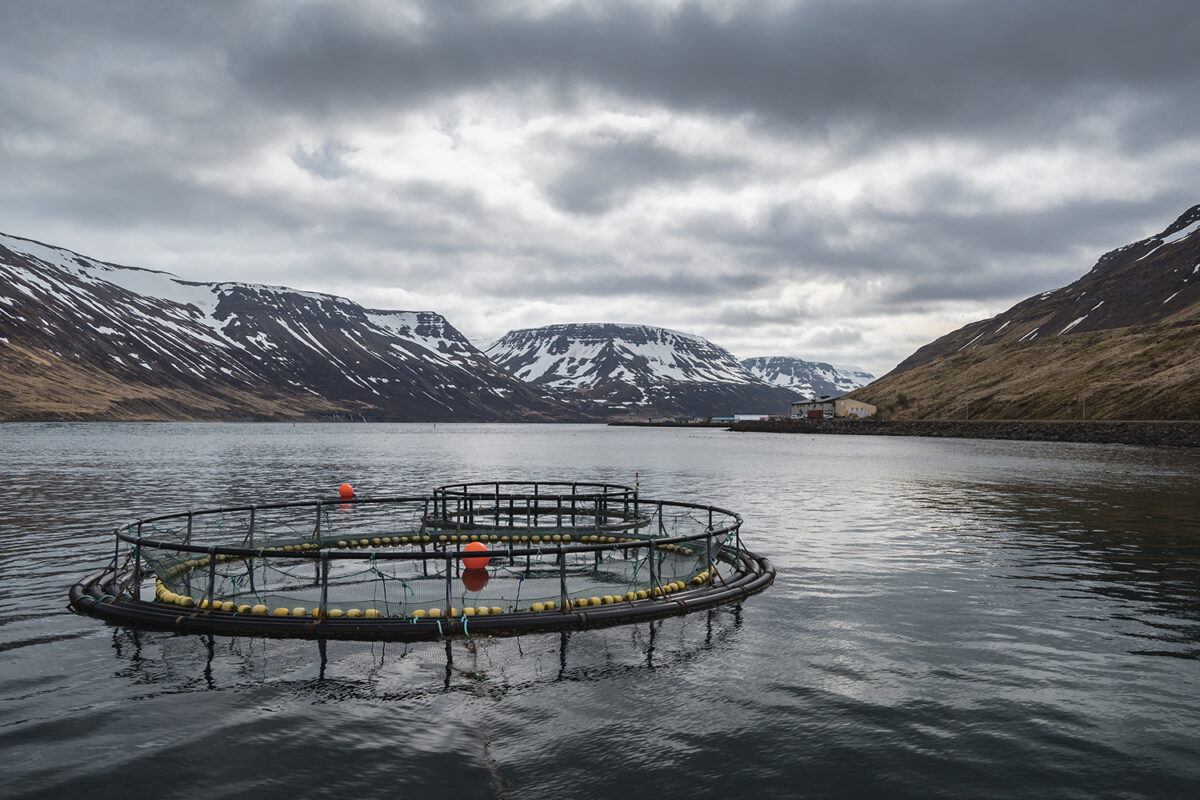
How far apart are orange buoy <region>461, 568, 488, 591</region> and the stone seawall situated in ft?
410

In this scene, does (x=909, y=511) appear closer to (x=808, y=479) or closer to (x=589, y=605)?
(x=808, y=479)

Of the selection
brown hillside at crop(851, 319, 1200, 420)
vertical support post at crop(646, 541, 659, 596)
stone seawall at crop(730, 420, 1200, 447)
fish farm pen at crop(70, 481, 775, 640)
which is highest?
brown hillside at crop(851, 319, 1200, 420)

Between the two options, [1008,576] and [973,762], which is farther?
[1008,576]

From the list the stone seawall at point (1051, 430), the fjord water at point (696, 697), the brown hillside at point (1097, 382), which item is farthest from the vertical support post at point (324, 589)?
the brown hillside at point (1097, 382)

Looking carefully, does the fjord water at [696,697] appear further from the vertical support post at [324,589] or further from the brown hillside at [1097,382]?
the brown hillside at [1097,382]

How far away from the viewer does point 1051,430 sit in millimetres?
141875

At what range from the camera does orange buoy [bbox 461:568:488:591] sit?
2677 cm

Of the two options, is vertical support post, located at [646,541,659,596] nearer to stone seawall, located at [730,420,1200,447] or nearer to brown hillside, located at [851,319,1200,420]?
stone seawall, located at [730,420,1200,447]

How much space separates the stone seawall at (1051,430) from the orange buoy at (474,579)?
410ft

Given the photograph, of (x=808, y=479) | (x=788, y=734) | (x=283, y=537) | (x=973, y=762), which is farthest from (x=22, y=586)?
(x=808, y=479)

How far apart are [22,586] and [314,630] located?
14.9m

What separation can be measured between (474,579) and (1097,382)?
167667 mm

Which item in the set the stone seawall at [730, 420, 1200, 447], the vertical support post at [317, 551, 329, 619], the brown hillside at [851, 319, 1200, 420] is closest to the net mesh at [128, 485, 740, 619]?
the vertical support post at [317, 551, 329, 619]

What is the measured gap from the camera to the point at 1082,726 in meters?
14.8
